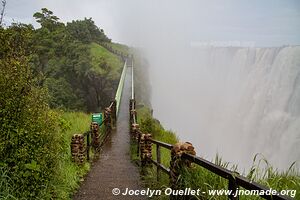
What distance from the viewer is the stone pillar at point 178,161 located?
504 centimetres

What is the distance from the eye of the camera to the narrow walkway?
715 centimetres

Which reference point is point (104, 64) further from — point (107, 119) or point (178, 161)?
point (178, 161)

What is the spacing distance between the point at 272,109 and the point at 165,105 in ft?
67.0

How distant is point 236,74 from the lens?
53.1m

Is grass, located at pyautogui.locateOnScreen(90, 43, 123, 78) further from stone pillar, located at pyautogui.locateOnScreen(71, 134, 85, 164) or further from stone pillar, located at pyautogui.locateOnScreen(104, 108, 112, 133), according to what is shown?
stone pillar, located at pyautogui.locateOnScreen(71, 134, 85, 164)

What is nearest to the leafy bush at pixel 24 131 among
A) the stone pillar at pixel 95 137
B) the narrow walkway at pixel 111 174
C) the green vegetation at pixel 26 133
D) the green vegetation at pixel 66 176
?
the green vegetation at pixel 26 133

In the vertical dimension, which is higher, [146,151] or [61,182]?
[146,151]

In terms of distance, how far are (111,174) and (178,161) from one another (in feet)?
13.8

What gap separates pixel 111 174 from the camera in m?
9.00

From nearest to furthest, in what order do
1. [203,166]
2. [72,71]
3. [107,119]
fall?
1. [203,166]
2. [107,119]
3. [72,71]

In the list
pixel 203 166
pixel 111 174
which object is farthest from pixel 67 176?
pixel 203 166

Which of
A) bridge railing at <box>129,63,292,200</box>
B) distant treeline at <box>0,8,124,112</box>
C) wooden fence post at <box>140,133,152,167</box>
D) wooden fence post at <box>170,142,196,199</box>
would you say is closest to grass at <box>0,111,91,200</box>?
wooden fence post at <box>140,133,152,167</box>

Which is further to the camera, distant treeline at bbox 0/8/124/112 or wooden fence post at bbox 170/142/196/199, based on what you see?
distant treeline at bbox 0/8/124/112

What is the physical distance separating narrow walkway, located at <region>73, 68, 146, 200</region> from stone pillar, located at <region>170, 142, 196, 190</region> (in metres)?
1.57
